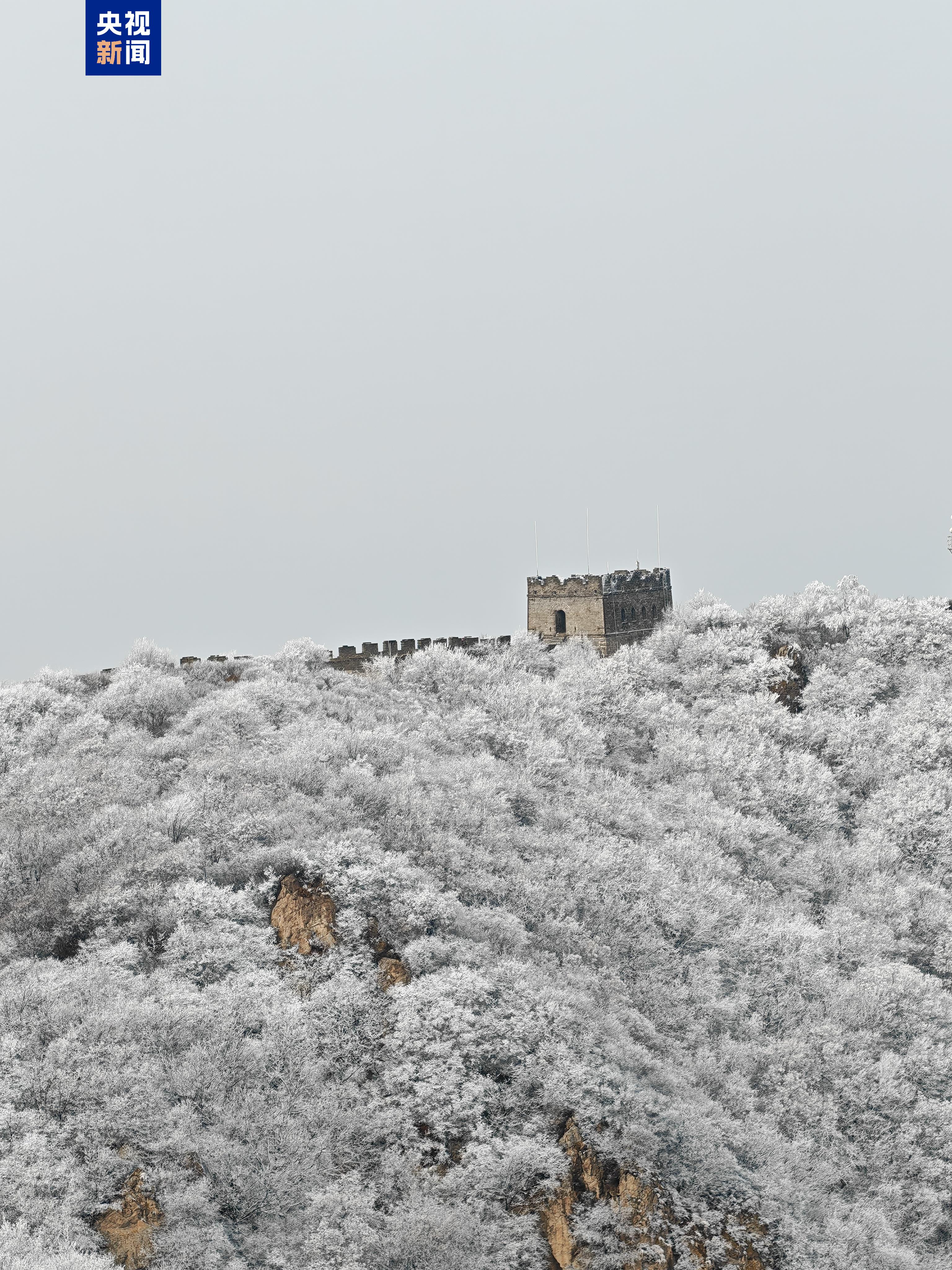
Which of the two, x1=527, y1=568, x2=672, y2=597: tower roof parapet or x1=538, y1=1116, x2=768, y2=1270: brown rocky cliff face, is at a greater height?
x1=527, y1=568, x2=672, y2=597: tower roof parapet

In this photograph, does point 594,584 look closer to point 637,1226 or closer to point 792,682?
point 792,682

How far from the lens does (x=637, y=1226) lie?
2166 centimetres

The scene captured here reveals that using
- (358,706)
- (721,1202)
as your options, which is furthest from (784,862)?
(721,1202)

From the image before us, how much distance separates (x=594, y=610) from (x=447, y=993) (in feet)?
108

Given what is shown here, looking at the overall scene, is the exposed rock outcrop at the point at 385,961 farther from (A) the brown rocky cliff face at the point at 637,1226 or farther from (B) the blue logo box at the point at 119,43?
(B) the blue logo box at the point at 119,43

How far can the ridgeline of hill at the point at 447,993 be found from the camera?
68.4ft

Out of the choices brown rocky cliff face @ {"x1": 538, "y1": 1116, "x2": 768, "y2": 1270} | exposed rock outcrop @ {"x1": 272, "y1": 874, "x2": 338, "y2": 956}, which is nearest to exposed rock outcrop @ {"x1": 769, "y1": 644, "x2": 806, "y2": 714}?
exposed rock outcrop @ {"x1": 272, "y1": 874, "x2": 338, "y2": 956}

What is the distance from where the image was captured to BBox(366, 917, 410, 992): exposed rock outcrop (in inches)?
996

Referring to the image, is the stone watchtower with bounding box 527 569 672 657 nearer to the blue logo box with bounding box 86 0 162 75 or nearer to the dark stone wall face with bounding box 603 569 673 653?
the dark stone wall face with bounding box 603 569 673 653

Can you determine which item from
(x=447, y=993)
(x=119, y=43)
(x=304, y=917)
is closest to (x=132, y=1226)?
(x=447, y=993)

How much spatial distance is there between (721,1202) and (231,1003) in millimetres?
10325

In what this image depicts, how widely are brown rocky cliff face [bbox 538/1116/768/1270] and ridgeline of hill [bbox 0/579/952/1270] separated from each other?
6 centimetres

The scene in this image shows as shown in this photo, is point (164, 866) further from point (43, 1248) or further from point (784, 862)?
point (784, 862)

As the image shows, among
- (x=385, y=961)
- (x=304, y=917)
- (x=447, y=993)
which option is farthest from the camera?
(x=304, y=917)
